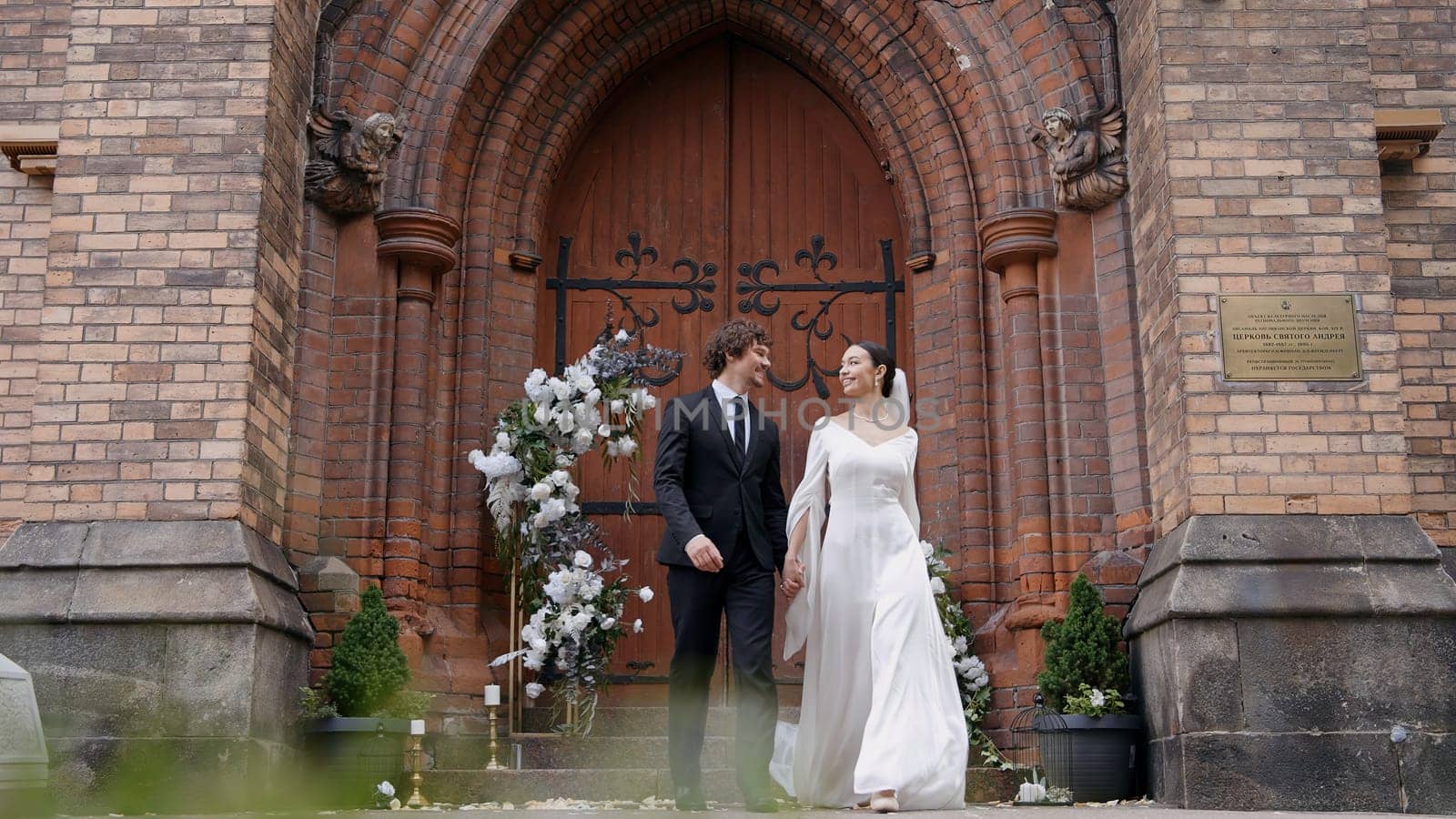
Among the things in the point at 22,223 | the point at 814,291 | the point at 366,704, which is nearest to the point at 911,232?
the point at 814,291

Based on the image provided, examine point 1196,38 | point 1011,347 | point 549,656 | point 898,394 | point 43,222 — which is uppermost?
point 1196,38

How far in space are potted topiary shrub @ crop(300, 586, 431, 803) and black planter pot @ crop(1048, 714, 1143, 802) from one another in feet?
9.12

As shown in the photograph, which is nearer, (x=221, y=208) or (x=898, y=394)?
(x=898, y=394)

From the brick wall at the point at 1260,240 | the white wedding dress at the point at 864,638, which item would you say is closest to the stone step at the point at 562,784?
the white wedding dress at the point at 864,638

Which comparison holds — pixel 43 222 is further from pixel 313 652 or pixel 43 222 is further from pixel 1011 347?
pixel 1011 347

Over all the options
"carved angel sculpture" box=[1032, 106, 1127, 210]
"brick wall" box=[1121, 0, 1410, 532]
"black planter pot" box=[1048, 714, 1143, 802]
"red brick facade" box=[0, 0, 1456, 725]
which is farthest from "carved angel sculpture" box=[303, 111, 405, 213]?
"black planter pot" box=[1048, 714, 1143, 802]

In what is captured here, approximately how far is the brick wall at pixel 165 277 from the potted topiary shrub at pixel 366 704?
2.01 feet

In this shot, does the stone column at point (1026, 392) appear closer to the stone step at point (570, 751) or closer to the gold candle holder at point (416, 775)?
the stone step at point (570, 751)

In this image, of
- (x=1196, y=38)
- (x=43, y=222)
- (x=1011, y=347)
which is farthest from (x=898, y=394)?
(x=43, y=222)

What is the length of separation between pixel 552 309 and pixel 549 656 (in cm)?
199

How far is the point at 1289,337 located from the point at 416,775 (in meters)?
4.07

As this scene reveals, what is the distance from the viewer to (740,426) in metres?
5.31

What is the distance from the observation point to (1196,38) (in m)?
6.59

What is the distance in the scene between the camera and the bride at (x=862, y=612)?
528 cm
